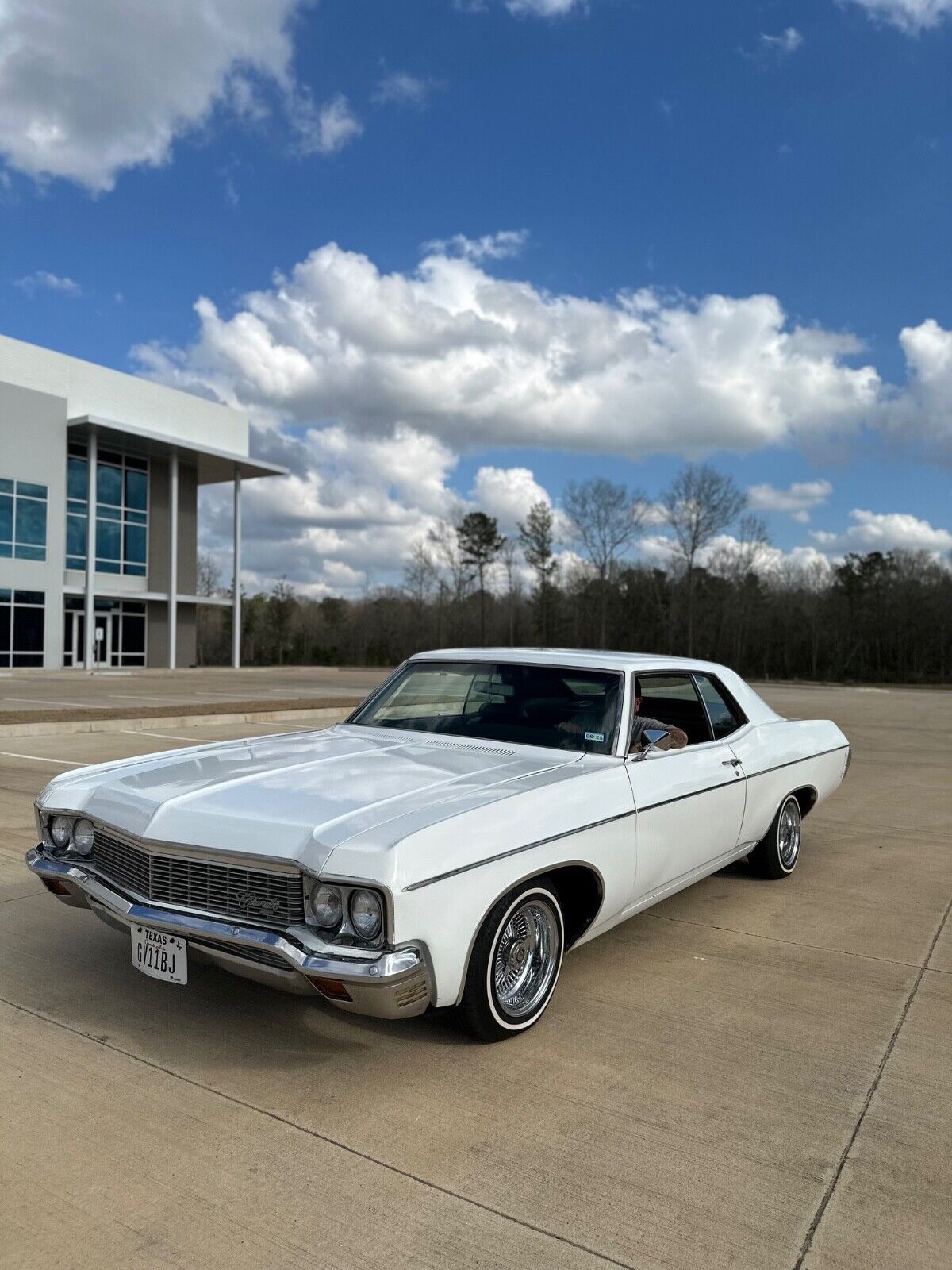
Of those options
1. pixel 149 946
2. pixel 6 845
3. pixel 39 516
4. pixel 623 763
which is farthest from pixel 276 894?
pixel 39 516

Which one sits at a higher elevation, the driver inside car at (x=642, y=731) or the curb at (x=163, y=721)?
the driver inside car at (x=642, y=731)

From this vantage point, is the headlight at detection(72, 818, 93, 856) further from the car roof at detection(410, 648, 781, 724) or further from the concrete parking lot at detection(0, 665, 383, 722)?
the concrete parking lot at detection(0, 665, 383, 722)

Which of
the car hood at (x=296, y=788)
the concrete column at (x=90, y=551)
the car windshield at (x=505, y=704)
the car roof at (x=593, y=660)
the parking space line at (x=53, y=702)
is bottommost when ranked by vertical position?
the parking space line at (x=53, y=702)

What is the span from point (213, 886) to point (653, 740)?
7.07ft

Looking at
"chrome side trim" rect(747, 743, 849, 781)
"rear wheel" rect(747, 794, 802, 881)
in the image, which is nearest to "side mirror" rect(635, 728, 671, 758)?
"chrome side trim" rect(747, 743, 849, 781)

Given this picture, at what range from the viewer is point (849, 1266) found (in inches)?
92.5

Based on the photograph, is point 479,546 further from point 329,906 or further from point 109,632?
point 329,906

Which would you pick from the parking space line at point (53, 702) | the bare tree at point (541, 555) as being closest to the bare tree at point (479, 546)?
the bare tree at point (541, 555)

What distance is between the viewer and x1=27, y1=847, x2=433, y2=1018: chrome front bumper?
297 centimetres

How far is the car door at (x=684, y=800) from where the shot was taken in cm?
422

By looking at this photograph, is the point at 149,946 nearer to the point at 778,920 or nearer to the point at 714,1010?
the point at 714,1010

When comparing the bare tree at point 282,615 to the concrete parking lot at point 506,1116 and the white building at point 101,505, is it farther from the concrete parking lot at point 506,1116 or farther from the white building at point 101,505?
the concrete parking lot at point 506,1116

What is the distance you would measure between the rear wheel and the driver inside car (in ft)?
4.16

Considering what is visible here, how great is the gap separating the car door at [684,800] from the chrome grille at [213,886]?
163 centimetres
